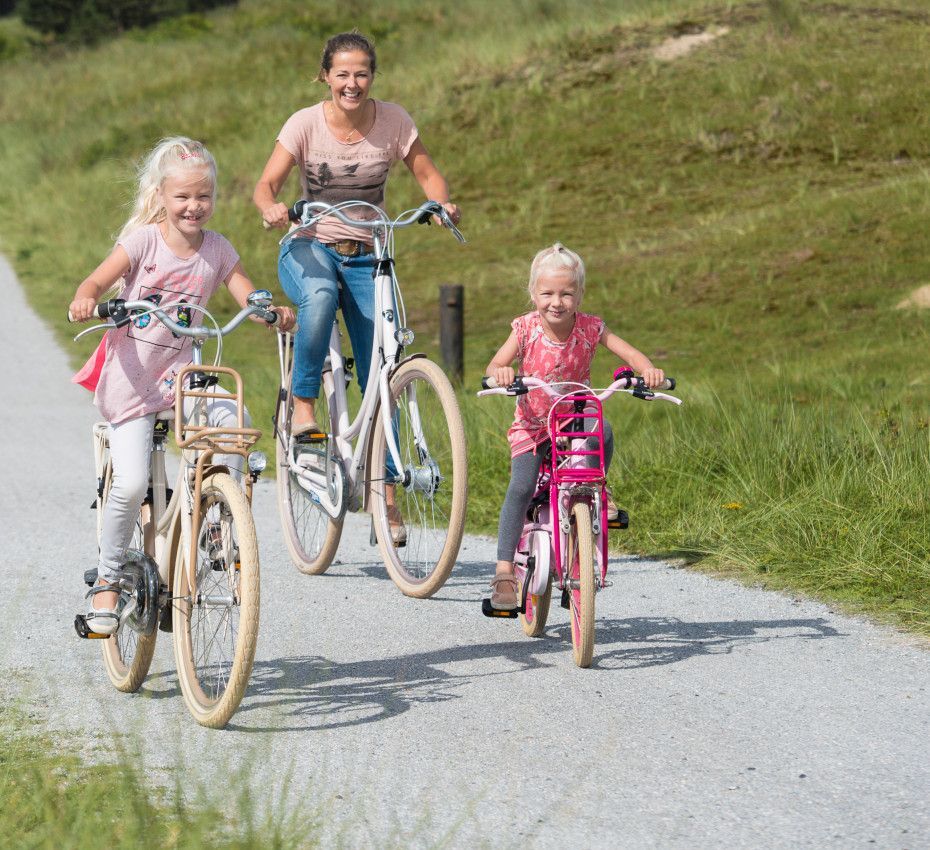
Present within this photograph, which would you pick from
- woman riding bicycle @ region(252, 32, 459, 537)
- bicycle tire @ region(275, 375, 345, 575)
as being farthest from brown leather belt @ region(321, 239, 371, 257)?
bicycle tire @ region(275, 375, 345, 575)

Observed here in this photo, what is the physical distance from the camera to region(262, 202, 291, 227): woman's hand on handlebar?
246 inches

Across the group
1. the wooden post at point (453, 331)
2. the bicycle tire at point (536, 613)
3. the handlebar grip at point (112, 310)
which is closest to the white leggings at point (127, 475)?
the handlebar grip at point (112, 310)

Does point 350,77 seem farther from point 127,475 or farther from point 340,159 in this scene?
point 127,475

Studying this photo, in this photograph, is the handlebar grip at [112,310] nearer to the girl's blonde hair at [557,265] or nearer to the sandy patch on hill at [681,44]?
the girl's blonde hair at [557,265]

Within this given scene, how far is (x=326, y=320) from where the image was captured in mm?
6555

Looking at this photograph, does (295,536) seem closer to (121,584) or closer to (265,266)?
(121,584)

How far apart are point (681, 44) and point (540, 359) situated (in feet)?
69.0

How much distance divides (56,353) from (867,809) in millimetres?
12685

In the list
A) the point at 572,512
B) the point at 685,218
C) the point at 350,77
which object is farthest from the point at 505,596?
the point at 685,218

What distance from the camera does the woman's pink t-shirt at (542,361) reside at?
562cm

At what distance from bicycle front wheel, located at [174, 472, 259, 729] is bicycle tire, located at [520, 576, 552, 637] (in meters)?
1.19

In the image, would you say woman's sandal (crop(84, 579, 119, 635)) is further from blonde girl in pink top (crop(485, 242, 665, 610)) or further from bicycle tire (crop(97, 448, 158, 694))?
blonde girl in pink top (crop(485, 242, 665, 610))

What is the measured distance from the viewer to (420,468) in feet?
20.0

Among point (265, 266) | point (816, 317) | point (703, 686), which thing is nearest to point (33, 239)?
point (265, 266)
